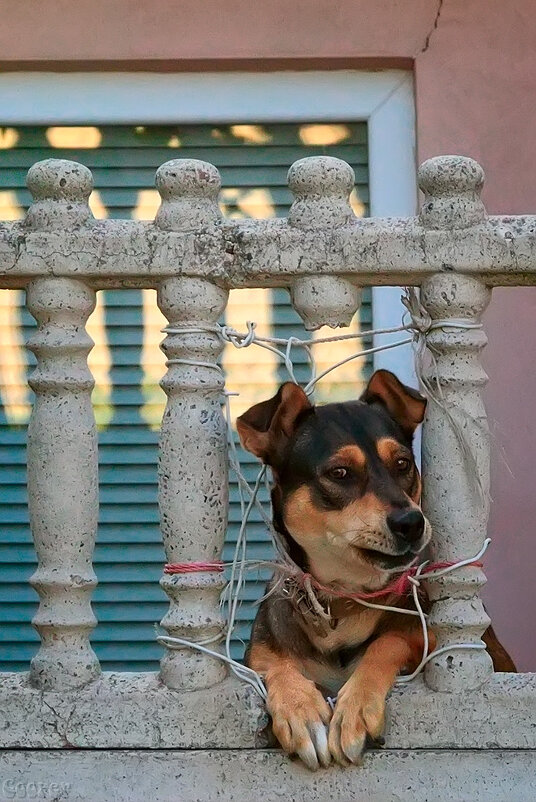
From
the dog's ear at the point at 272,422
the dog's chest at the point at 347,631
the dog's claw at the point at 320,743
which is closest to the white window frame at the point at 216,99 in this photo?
the dog's ear at the point at 272,422

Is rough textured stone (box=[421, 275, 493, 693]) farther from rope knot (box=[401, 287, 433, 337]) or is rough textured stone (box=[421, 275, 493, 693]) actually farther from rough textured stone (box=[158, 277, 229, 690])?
rough textured stone (box=[158, 277, 229, 690])

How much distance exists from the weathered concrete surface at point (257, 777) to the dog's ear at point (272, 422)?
725 millimetres

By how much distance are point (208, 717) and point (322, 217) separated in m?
1.10

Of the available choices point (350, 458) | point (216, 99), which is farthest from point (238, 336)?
point (216, 99)

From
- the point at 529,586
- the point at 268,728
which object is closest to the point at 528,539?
the point at 529,586

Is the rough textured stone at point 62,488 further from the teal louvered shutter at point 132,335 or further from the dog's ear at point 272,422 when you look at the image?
the teal louvered shutter at point 132,335

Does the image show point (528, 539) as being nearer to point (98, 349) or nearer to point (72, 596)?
point (98, 349)

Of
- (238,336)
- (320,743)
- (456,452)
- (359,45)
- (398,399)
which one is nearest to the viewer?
(320,743)

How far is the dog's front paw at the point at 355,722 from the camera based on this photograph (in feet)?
7.72

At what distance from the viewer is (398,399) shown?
281 centimetres

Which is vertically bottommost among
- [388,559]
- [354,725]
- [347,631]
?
[354,725]

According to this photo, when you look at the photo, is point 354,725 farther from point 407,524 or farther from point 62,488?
point 62,488

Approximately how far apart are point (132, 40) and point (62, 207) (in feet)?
6.85

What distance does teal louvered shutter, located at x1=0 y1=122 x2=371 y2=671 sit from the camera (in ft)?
14.5
